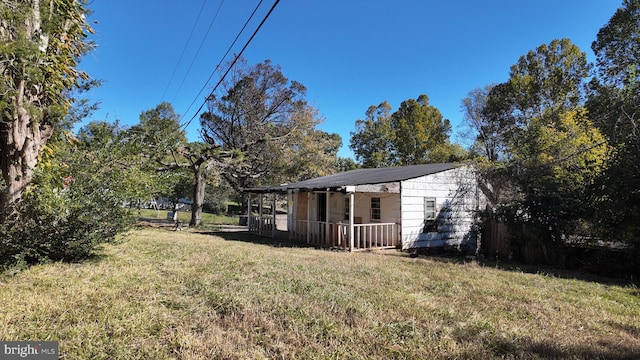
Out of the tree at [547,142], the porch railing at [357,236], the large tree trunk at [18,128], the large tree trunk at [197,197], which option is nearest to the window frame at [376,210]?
the porch railing at [357,236]

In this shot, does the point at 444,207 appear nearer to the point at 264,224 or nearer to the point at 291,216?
the point at 291,216

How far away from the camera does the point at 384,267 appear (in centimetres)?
774

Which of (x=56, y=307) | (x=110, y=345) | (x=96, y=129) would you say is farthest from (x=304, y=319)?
(x=96, y=129)

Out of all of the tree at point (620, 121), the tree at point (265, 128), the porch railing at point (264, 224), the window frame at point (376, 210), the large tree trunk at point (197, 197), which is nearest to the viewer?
the tree at point (620, 121)

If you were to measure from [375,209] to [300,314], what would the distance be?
10.1m

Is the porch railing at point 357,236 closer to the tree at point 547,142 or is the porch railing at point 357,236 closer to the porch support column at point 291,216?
the porch support column at point 291,216

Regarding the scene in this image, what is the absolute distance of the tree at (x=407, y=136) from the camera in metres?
30.5

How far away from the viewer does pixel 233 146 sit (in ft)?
74.2

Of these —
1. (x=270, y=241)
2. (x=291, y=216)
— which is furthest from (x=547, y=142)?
(x=270, y=241)

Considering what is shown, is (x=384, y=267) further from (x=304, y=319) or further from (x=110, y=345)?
(x=110, y=345)

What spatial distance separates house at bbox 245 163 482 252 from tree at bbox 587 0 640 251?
4.40 metres

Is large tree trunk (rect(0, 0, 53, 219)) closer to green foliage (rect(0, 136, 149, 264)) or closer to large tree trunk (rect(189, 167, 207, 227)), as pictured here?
green foliage (rect(0, 136, 149, 264))

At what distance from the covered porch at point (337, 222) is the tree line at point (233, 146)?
146 inches

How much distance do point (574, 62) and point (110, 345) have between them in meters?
29.7
